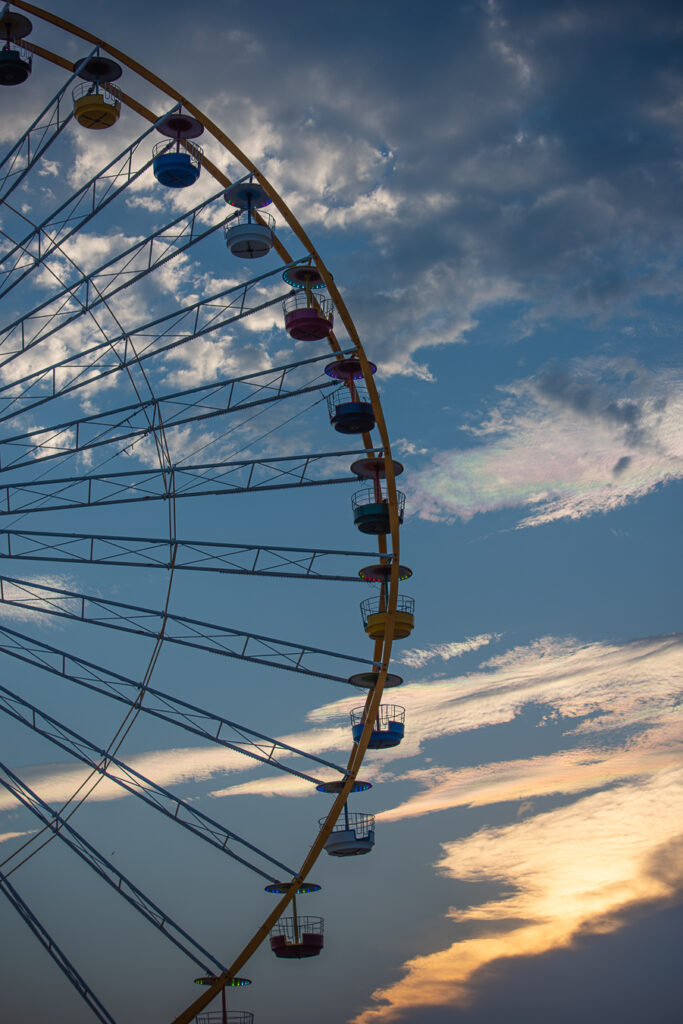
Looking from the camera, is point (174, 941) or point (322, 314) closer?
point (174, 941)

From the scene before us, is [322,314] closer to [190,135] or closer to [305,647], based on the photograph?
[190,135]

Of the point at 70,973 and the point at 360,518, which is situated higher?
the point at 360,518

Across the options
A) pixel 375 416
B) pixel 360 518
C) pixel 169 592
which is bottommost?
pixel 169 592

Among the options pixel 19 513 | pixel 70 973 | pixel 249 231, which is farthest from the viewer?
pixel 249 231

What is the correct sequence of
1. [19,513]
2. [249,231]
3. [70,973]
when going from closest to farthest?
[70,973]
[19,513]
[249,231]

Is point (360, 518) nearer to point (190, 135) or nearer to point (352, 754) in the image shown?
point (352, 754)

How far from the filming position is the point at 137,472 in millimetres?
25266

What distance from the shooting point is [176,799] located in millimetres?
24000

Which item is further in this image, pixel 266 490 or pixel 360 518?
pixel 360 518

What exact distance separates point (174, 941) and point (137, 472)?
32.7ft

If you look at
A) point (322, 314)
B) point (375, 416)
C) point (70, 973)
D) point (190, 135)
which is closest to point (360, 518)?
point (375, 416)

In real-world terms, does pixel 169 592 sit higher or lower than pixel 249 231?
lower

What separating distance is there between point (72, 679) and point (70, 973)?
19.1 feet

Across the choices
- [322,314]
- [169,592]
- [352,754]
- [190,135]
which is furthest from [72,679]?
[190,135]
